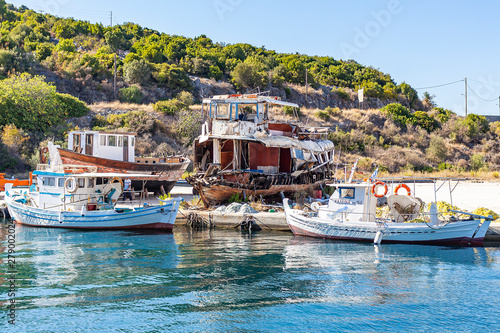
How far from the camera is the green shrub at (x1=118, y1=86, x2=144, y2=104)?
5334 cm

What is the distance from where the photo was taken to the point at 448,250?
52.7 ft

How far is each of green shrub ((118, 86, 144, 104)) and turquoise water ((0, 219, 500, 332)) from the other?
37889 millimetres

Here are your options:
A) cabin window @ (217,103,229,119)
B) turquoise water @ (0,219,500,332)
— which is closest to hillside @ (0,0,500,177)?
cabin window @ (217,103,229,119)

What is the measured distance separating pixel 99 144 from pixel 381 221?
59.0ft

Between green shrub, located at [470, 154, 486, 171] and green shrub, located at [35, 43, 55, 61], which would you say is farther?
green shrub, located at [35, 43, 55, 61]

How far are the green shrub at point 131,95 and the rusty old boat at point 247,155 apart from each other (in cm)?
3048

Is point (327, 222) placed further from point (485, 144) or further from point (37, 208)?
point (485, 144)

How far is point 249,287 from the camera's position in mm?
11516

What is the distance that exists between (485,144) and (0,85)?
51.2 meters

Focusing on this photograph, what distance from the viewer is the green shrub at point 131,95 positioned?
5334 centimetres

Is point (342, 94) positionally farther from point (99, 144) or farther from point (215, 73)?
point (99, 144)

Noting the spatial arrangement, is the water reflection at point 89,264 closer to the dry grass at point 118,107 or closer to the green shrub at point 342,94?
the dry grass at point 118,107

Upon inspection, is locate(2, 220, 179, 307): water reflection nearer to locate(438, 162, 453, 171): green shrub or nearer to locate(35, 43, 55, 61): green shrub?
locate(438, 162, 453, 171): green shrub

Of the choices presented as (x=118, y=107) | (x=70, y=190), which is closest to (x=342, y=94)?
(x=118, y=107)
